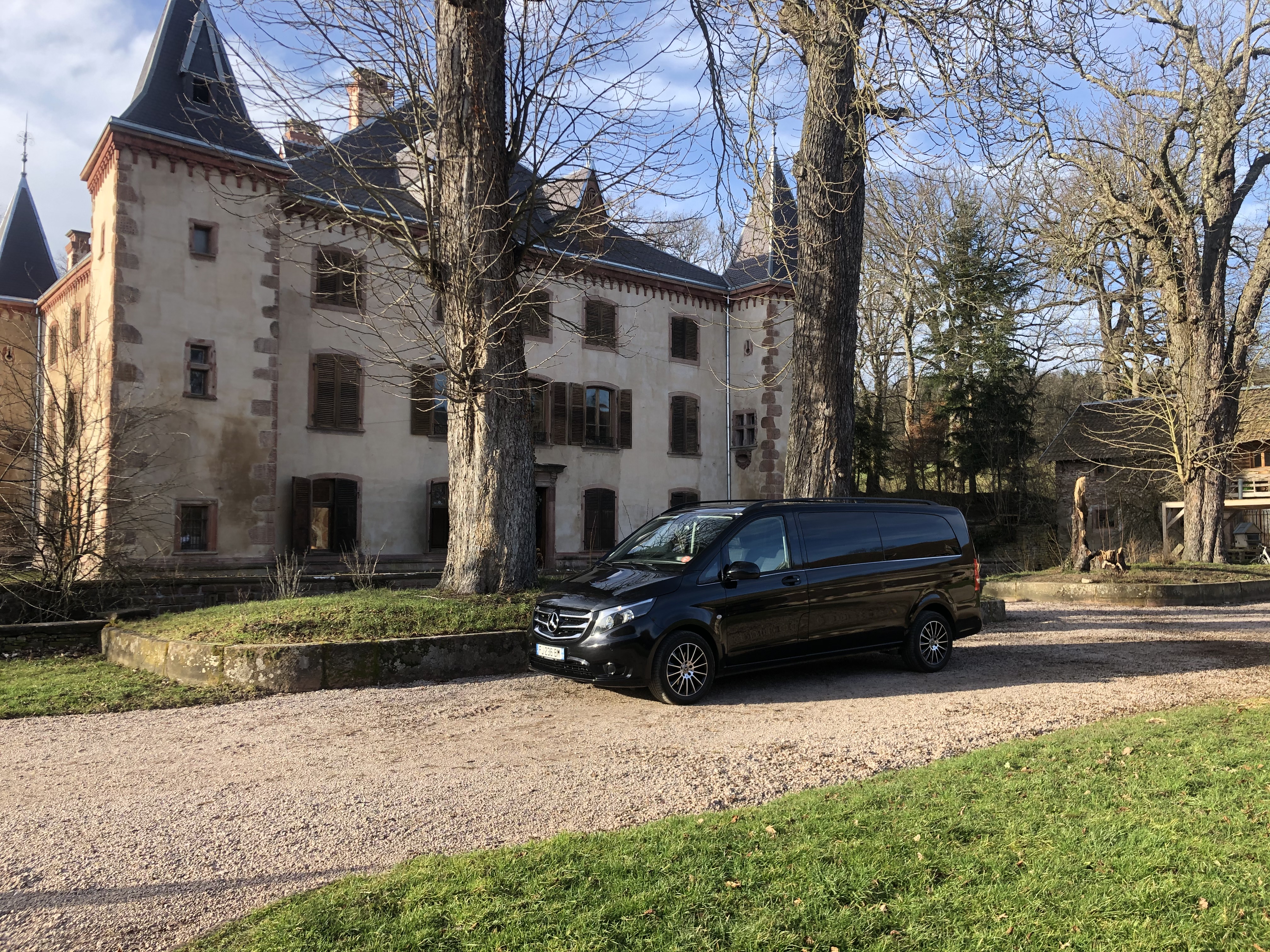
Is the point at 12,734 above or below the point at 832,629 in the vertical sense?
below

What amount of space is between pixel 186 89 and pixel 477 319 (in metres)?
14.4

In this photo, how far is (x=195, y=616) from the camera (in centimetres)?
1033

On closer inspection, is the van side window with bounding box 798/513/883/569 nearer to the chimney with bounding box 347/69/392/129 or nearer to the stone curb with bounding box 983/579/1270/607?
the chimney with bounding box 347/69/392/129

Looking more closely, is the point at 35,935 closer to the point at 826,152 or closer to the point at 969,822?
the point at 969,822

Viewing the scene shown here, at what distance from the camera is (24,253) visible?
29375mm

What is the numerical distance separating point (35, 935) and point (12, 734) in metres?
4.06

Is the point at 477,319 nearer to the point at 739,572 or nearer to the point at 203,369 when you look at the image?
the point at 739,572

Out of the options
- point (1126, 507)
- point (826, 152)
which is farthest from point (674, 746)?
point (1126, 507)

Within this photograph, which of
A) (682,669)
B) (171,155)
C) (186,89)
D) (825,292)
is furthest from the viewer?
(186,89)

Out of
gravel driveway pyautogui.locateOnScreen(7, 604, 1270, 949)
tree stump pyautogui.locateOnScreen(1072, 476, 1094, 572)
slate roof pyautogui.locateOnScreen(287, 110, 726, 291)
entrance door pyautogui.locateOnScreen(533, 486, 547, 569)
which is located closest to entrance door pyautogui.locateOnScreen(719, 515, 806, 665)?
gravel driveway pyautogui.locateOnScreen(7, 604, 1270, 949)

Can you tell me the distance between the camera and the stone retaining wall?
423 inches

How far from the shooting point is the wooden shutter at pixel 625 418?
27750mm

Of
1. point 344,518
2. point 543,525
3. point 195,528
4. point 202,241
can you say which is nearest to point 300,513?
point 344,518

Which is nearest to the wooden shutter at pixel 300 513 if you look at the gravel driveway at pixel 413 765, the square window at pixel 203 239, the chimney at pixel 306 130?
the square window at pixel 203 239
